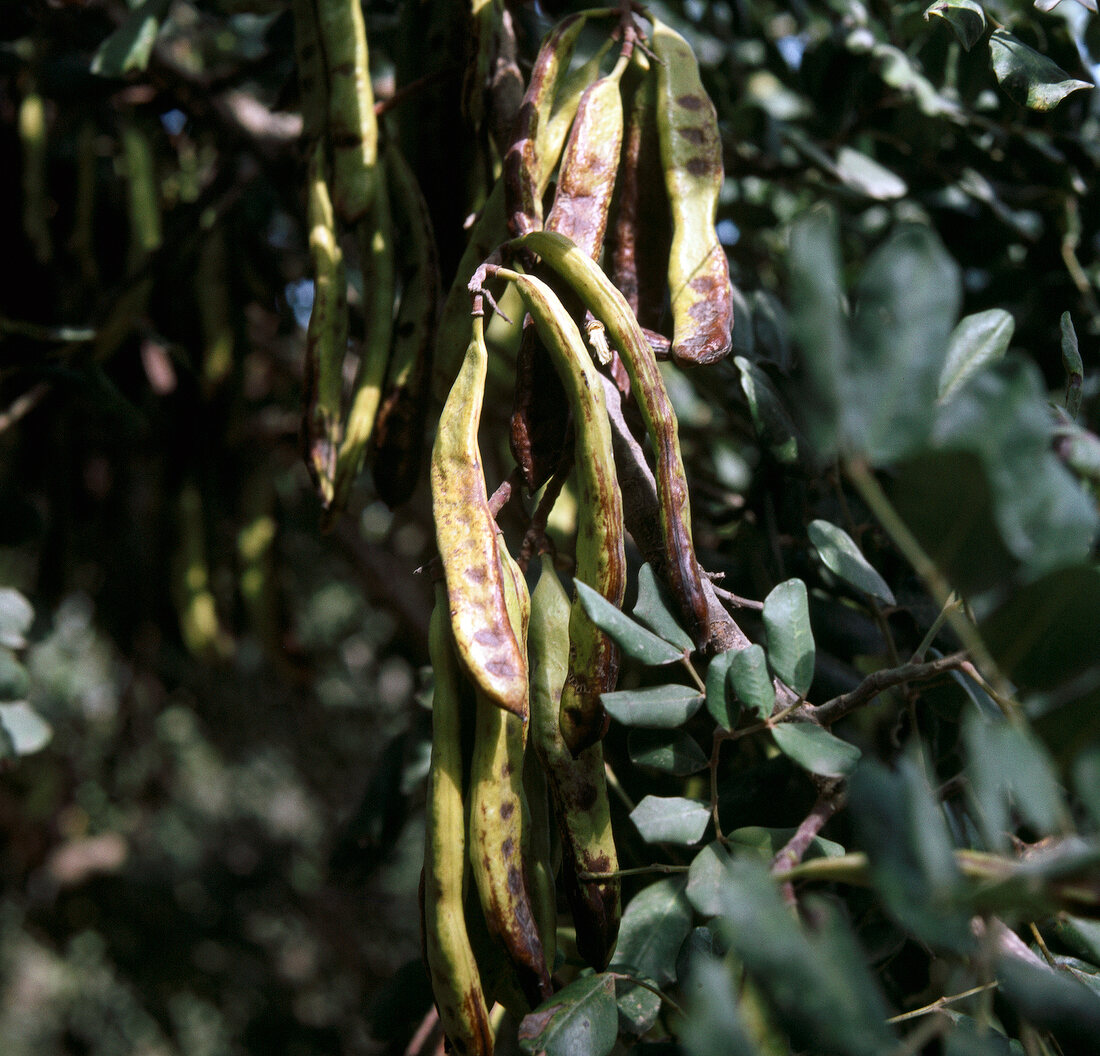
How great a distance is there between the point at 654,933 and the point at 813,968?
0.34 m

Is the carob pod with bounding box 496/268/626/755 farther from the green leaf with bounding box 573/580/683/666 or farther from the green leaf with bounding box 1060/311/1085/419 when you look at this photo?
the green leaf with bounding box 1060/311/1085/419

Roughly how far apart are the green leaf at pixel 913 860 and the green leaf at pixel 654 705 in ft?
0.72

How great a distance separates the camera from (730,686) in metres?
0.59

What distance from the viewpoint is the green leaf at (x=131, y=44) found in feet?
3.42

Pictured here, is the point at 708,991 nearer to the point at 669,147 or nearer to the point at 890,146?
the point at 669,147

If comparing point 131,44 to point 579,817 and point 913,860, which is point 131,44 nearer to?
point 579,817

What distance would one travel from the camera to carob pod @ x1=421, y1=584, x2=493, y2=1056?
1.94ft

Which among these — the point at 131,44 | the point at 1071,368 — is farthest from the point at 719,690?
the point at 131,44

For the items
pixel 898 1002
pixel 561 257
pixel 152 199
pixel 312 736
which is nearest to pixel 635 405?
pixel 561 257

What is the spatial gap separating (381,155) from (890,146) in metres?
0.78

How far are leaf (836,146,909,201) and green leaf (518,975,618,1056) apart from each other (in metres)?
1.00

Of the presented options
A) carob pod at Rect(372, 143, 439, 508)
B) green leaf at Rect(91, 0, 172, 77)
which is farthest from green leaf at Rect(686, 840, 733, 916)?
green leaf at Rect(91, 0, 172, 77)

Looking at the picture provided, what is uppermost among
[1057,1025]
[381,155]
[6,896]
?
[381,155]

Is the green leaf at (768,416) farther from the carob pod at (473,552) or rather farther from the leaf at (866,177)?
the leaf at (866,177)
